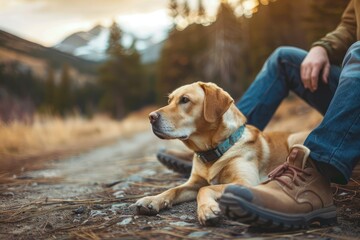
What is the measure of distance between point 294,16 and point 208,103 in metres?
17.9

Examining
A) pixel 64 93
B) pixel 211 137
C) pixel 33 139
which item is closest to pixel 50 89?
pixel 64 93

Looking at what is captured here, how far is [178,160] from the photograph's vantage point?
3.69 metres

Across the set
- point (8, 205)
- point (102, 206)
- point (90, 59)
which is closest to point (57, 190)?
point (8, 205)

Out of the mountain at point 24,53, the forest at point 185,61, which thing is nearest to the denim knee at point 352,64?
the mountain at point 24,53

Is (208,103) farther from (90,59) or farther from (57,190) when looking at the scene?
(90,59)

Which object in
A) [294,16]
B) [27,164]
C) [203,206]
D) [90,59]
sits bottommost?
[27,164]

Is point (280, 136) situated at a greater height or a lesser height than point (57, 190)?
greater

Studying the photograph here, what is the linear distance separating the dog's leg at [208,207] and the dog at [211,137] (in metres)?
0.31

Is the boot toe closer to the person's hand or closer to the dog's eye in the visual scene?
the dog's eye

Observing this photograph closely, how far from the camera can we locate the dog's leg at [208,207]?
6.67ft

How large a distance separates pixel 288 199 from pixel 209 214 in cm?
41

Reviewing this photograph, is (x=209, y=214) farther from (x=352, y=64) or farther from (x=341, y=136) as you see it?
(x=352, y=64)

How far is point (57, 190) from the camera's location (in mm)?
3383

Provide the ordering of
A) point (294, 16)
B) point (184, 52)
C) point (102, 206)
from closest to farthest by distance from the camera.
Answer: point (102, 206) → point (294, 16) → point (184, 52)
